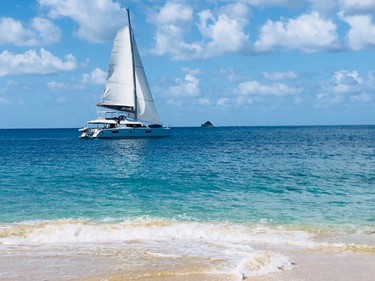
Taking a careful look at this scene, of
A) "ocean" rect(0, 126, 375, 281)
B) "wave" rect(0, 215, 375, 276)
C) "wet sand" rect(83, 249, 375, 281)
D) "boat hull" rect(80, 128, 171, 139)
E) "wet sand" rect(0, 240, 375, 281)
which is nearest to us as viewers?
"wet sand" rect(83, 249, 375, 281)

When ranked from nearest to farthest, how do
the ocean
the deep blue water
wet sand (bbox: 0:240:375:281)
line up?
wet sand (bbox: 0:240:375:281) < the ocean < the deep blue water

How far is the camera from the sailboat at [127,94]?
8144 centimetres

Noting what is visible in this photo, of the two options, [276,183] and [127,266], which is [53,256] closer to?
[127,266]

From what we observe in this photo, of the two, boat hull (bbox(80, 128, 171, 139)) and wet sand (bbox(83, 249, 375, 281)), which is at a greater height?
boat hull (bbox(80, 128, 171, 139))

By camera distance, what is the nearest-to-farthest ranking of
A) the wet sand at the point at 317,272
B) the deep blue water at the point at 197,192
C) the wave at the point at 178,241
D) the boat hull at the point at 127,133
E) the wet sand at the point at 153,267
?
the wet sand at the point at 317,272 → the wet sand at the point at 153,267 → the wave at the point at 178,241 → the deep blue water at the point at 197,192 → the boat hull at the point at 127,133

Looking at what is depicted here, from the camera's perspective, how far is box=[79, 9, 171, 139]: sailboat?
81438mm

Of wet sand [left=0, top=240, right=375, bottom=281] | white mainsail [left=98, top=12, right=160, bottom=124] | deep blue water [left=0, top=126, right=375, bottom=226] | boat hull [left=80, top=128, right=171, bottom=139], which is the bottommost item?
deep blue water [left=0, top=126, right=375, bottom=226]

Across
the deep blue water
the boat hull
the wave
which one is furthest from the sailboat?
the wave

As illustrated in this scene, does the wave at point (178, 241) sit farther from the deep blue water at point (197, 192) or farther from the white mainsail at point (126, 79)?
the white mainsail at point (126, 79)

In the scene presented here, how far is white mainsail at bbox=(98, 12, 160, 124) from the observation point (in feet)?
267

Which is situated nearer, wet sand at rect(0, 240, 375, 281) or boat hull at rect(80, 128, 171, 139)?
wet sand at rect(0, 240, 375, 281)

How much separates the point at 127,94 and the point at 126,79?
2557 millimetres

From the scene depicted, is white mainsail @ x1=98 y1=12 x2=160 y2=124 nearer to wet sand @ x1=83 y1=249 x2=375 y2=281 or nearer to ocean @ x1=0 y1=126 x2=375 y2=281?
ocean @ x1=0 y1=126 x2=375 y2=281

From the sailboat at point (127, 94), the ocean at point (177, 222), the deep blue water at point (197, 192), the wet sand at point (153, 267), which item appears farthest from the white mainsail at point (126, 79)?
the wet sand at point (153, 267)
